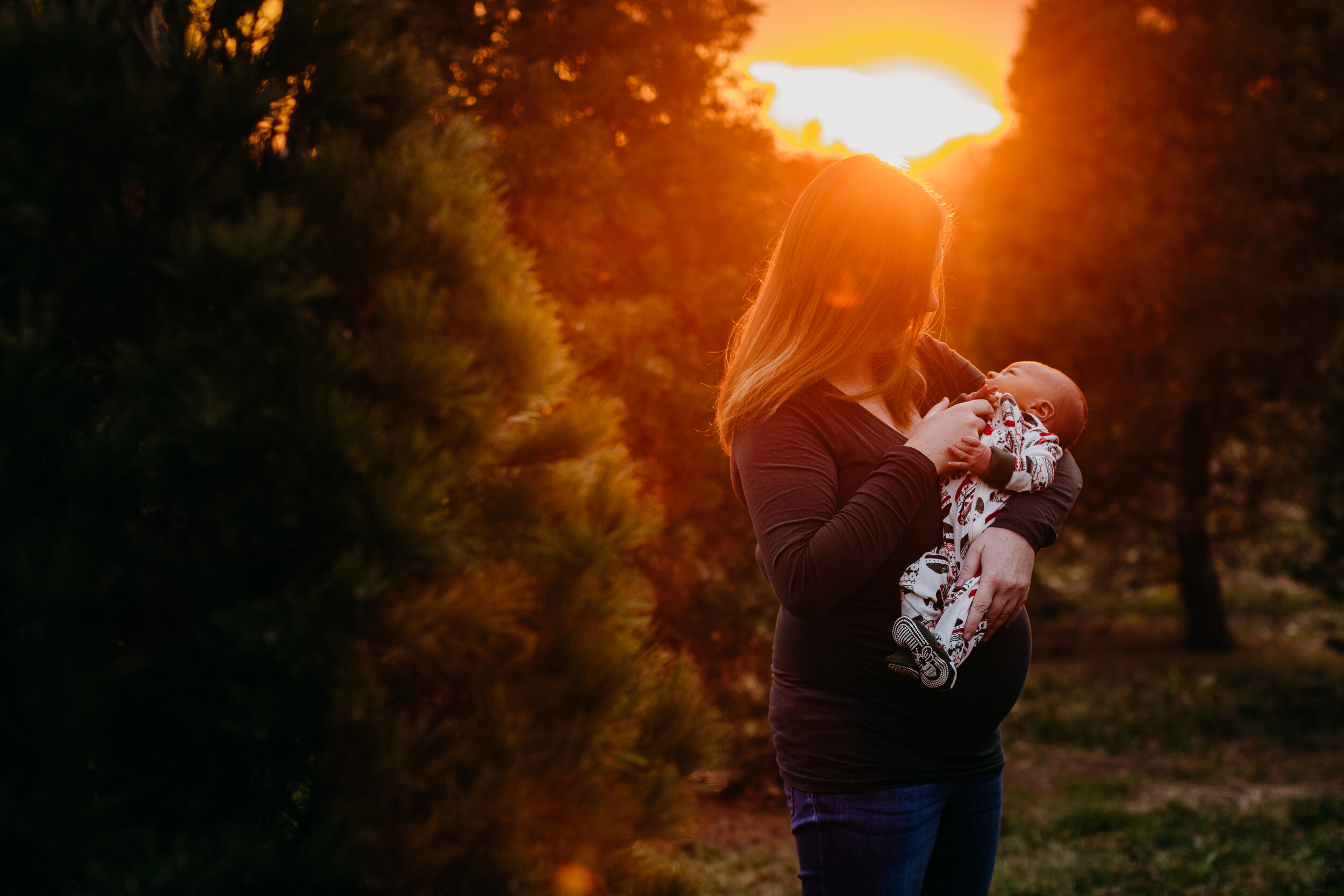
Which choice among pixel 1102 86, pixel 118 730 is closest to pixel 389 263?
pixel 118 730

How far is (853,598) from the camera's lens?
60.7 inches

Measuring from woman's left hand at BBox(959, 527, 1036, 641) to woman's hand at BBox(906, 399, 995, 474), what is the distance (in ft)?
0.53

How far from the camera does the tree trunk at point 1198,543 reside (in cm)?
1109

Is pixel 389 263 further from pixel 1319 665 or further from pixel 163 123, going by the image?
pixel 1319 665

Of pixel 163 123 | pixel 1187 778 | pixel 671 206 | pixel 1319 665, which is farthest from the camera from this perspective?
pixel 1319 665

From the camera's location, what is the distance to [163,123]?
1.52 m

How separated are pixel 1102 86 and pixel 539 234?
29.9ft

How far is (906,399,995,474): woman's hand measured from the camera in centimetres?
152

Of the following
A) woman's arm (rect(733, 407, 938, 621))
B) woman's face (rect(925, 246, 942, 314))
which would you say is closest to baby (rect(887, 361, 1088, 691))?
woman's arm (rect(733, 407, 938, 621))

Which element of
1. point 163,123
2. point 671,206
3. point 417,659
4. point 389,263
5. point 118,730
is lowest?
point 118,730

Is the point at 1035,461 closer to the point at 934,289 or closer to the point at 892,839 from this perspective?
the point at 934,289

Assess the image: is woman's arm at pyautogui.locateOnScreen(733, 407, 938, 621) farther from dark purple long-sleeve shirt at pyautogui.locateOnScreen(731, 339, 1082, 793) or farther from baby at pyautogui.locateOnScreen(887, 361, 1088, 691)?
baby at pyautogui.locateOnScreen(887, 361, 1088, 691)

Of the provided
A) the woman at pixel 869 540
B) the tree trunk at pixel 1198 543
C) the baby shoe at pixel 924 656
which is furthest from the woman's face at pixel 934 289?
the tree trunk at pixel 1198 543

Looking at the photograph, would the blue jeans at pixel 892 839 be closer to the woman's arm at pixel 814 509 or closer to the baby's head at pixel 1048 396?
the woman's arm at pixel 814 509
